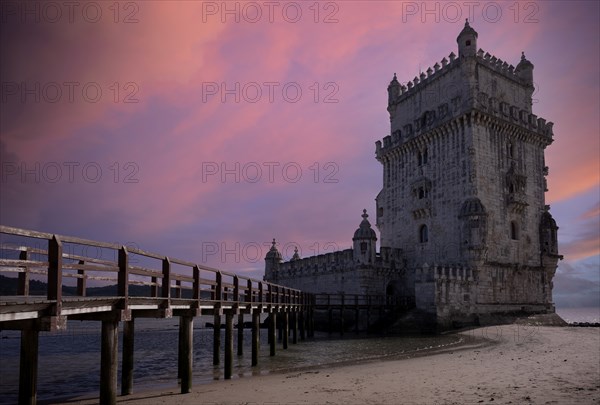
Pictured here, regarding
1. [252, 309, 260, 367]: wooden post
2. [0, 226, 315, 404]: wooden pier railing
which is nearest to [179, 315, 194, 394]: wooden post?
[0, 226, 315, 404]: wooden pier railing

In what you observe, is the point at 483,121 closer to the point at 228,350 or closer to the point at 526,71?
the point at 526,71

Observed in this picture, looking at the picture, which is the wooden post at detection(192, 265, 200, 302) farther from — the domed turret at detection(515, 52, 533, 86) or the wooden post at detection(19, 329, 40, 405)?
the domed turret at detection(515, 52, 533, 86)

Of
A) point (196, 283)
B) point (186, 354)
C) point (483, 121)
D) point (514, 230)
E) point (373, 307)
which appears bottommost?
point (373, 307)

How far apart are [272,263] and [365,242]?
751 inches

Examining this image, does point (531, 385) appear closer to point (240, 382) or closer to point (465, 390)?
point (465, 390)

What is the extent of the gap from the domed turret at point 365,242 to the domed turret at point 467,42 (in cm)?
1556

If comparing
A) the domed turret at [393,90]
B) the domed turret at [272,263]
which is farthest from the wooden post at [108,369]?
the domed turret at [272,263]

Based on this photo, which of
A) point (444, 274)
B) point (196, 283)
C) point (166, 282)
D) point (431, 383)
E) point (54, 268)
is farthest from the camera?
point (444, 274)

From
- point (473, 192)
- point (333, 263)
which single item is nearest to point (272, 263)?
point (333, 263)

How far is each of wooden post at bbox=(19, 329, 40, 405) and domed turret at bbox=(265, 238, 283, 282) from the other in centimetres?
4653

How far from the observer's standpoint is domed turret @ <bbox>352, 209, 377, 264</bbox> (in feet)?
136

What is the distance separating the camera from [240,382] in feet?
51.5

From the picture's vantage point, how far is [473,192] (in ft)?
124

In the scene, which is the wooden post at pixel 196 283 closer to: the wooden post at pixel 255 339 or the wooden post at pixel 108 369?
the wooden post at pixel 108 369
